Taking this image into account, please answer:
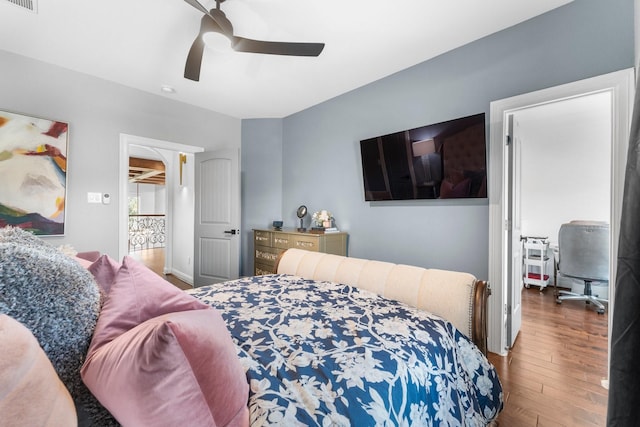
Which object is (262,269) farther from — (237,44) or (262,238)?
(237,44)

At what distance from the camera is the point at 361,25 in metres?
2.22

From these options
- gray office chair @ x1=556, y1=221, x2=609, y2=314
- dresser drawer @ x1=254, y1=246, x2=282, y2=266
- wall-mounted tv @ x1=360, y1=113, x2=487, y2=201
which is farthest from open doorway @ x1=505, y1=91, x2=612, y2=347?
dresser drawer @ x1=254, y1=246, x2=282, y2=266

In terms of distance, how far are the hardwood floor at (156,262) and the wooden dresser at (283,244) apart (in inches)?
58.2

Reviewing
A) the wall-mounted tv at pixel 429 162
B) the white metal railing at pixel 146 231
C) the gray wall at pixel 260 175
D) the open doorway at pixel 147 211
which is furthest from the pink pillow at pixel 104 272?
the white metal railing at pixel 146 231

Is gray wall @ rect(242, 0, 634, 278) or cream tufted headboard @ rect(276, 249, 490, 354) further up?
gray wall @ rect(242, 0, 634, 278)

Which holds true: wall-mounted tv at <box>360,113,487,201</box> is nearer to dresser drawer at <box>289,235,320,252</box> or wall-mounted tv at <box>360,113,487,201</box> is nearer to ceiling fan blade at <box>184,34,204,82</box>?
dresser drawer at <box>289,235,320,252</box>

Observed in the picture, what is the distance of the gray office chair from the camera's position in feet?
10.3

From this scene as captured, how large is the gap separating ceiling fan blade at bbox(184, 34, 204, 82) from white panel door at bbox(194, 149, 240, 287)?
1455mm

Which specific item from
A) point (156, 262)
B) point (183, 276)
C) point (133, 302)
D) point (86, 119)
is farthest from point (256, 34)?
point (156, 262)

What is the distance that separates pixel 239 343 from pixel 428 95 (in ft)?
8.91

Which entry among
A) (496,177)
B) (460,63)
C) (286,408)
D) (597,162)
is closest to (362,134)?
(460,63)

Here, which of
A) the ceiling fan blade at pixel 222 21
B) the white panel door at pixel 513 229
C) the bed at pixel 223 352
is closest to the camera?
the bed at pixel 223 352

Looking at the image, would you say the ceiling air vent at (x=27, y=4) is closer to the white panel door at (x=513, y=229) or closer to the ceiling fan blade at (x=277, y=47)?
the ceiling fan blade at (x=277, y=47)

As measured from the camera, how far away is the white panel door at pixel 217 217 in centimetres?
374
